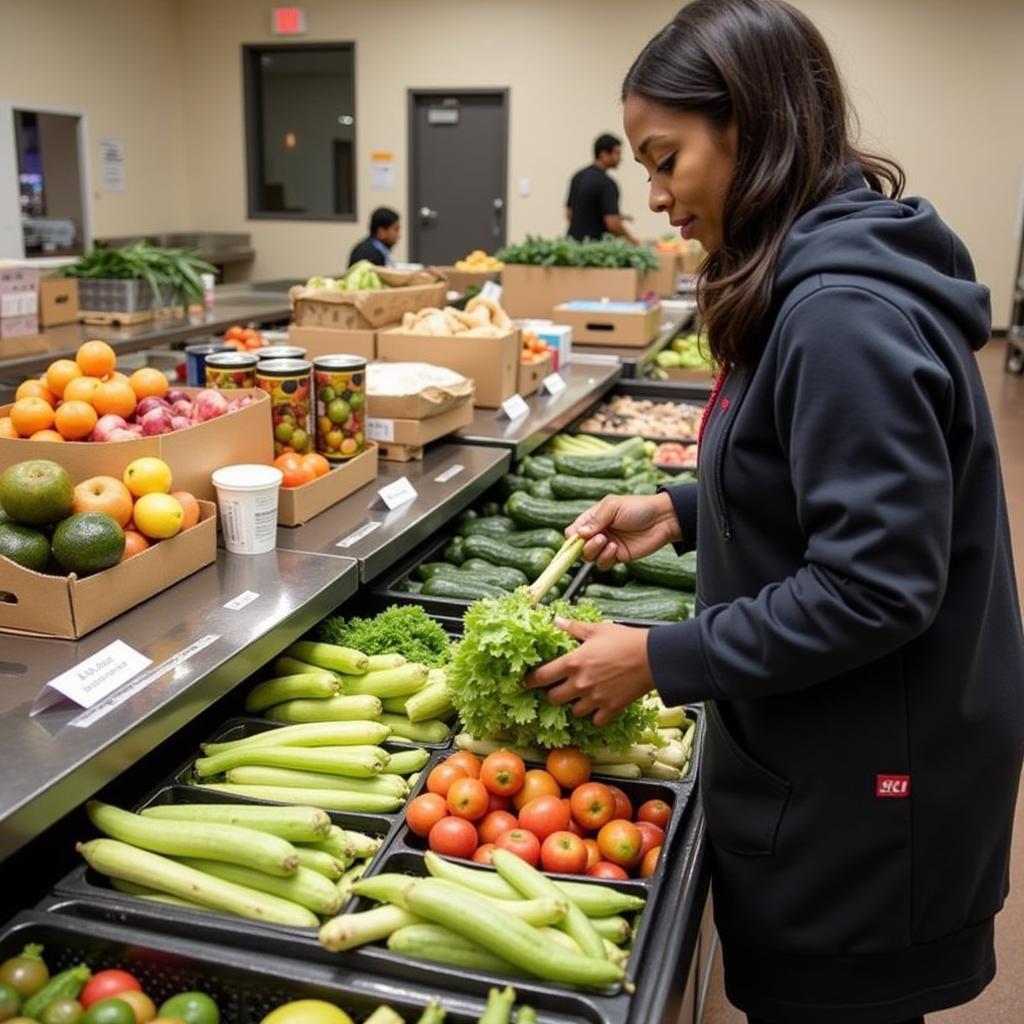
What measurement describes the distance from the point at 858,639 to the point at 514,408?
2484 mm

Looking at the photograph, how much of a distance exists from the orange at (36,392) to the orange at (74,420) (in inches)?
4.1

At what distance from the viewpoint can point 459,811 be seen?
1.65m

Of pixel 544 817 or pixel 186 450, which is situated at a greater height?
pixel 186 450

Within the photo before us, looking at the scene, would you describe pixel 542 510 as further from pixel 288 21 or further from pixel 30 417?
pixel 288 21

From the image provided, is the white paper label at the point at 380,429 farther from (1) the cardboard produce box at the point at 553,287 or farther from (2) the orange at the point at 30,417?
(1) the cardboard produce box at the point at 553,287

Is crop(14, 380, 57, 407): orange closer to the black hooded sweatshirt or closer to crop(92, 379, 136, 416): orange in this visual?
crop(92, 379, 136, 416): orange

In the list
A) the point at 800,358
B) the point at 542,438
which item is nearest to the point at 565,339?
the point at 542,438

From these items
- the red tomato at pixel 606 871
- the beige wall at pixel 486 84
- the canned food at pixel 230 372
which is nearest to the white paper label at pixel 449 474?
the canned food at pixel 230 372

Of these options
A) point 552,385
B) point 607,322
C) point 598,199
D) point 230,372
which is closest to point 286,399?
point 230,372

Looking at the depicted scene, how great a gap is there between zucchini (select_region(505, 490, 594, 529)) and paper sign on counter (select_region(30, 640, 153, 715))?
1.58 meters

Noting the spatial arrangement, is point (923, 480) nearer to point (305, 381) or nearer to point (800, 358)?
point (800, 358)

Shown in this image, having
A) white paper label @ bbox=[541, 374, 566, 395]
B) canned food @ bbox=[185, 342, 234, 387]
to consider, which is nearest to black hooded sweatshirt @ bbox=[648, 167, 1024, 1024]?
canned food @ bbox=[185, 342, 234, 387]

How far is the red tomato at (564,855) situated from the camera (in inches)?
61.3

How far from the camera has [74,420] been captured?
207 cm
